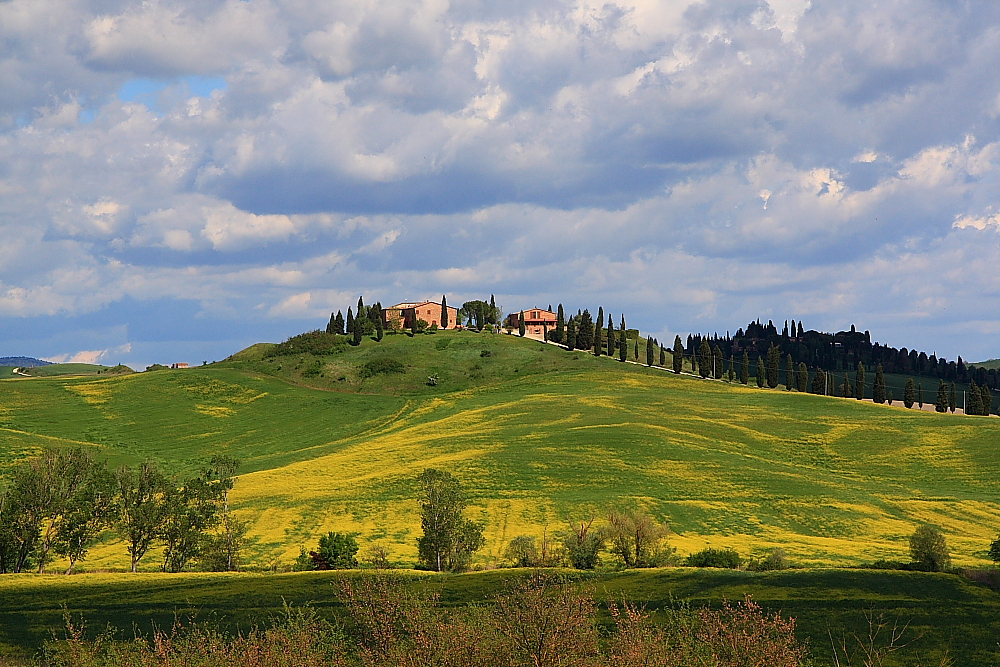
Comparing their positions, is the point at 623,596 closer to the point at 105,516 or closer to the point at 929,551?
the point at 929,551

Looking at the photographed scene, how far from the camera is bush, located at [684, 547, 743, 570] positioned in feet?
217

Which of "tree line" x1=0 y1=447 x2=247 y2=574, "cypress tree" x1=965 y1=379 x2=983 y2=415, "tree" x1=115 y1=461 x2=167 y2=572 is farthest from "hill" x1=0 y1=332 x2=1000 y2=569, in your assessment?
"cypress tree" x1=965 y1=379 x2=983 y2=415

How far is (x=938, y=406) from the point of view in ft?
564

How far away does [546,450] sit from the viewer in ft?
371

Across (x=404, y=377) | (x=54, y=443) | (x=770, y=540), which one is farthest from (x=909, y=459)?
(x=54, y=443)

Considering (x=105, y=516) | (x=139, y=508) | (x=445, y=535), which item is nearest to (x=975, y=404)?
(x=445, y=535)

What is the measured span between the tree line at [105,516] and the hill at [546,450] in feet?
11.1

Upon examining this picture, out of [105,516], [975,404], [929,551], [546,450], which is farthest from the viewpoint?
[975,404]

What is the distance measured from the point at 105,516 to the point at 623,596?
53.0 m

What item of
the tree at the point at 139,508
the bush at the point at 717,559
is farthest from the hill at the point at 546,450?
the bush at the point at 717,559

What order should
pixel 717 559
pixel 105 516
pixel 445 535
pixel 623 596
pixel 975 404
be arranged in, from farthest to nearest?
pixel 975 404 < pixel 105 516 < pixel 445 535 < pixel 717 559 < pixel 623 596

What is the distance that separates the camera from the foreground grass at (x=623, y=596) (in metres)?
44.1

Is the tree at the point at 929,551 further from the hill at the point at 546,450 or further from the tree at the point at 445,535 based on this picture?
the tree at the point at 445,535

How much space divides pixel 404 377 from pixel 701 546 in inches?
4987
